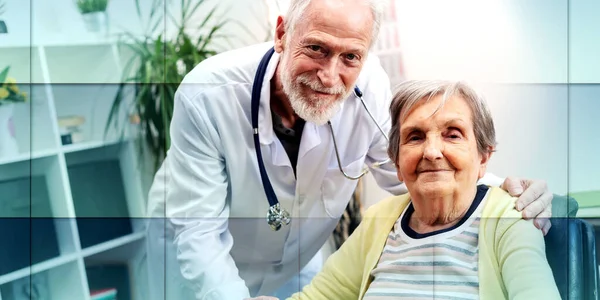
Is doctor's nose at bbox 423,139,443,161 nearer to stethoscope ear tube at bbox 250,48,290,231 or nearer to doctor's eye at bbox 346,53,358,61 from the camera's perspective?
doctor's eye at bbox 346,53,358,61

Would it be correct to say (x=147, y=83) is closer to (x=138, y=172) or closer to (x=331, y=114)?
(x=138, y=172)

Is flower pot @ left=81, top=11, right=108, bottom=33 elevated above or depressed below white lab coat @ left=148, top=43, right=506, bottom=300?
above

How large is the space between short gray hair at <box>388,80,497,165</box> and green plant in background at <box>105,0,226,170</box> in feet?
2.40

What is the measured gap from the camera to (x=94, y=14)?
2660mm

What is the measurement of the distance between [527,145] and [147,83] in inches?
55.6

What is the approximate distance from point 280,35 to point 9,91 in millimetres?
1094

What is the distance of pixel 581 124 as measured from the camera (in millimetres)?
2559

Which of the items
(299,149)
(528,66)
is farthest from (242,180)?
(528,66)

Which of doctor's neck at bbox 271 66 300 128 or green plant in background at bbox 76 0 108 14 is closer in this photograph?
doctor's neck at bbox 271 66 300 128

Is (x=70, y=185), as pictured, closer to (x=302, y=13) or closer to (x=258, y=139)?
(x=258, y=139)

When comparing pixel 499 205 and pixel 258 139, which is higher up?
pixel 258 139

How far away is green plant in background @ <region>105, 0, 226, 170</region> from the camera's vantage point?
2611mm

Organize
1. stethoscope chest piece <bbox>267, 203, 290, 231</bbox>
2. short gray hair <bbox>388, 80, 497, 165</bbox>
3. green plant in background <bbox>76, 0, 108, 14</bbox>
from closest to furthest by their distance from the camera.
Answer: short gray hair <bbox>388, 80, 497, 165</bbox> → stethoscope chest piece <bbox>267, 203, 290, 231</bbox> → green plant in background <bbox>76, 0, 108, 14</bbox>

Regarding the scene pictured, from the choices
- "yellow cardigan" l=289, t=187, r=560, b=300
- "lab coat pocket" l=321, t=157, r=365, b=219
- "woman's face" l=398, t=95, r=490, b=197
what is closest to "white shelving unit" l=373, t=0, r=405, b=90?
"woman's face" l=398, t=95, r=490, b=197
